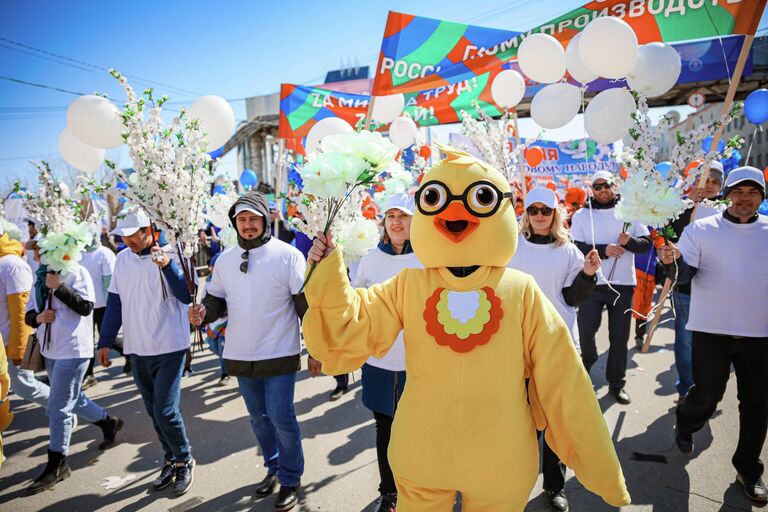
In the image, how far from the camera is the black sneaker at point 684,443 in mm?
3338

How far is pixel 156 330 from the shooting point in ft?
10.5

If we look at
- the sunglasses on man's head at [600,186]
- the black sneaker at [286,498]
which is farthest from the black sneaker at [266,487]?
the sunglasses on man's head at [600,186]

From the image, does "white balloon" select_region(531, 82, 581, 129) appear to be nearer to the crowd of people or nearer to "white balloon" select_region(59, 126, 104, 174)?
the crowd of people

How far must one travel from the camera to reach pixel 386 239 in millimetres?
3033

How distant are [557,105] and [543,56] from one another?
2.52 ft

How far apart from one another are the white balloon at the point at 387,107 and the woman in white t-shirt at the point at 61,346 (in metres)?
4.95

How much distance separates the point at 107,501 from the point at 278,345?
184cm

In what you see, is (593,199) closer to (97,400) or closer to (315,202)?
(315,202)

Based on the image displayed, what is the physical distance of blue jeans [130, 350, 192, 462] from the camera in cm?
322

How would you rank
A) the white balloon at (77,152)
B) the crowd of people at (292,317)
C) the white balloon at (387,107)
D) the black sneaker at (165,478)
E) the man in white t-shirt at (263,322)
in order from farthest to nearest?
1. the white balloon at (387,107)
2. the white balloon at (77,152)
3. the black sneaker at (165,478)
4. the man in white t-shirt at (263,322)
5. the crowd of people at (292,317)

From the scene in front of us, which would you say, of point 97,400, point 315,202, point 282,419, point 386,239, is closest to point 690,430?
point 386,239

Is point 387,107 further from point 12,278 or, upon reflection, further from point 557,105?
point 12,278

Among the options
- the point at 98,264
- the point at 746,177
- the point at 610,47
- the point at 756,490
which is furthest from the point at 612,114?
the point at 98,264

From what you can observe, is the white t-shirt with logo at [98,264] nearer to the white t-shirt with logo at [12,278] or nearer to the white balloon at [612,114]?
the white t-shirt with logo at [12,278]
